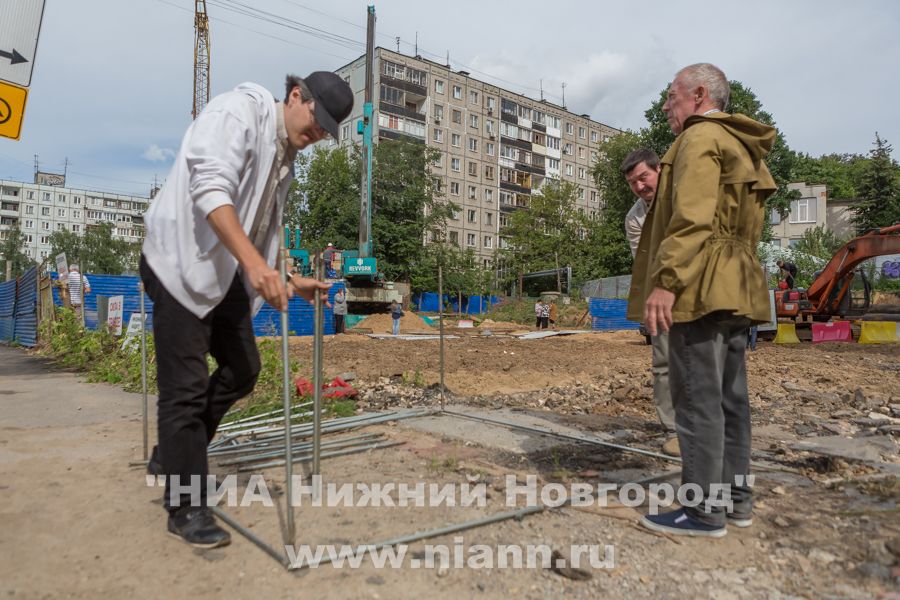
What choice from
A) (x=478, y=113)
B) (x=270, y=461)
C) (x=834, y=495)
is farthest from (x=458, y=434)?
(x=478, y=113)

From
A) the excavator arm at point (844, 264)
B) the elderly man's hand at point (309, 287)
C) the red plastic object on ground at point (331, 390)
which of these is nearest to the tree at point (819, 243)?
the excavator arm at point (844, 264)

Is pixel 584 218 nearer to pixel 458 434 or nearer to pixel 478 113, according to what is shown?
pixel 478 113

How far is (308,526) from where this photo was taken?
7.51ft

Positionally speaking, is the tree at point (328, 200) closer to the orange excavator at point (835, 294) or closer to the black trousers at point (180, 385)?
the orange excavator at point (835, 294)

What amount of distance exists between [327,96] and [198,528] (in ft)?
5.48

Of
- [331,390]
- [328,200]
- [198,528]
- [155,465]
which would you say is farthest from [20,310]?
[328,200]

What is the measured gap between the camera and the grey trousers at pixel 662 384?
159 inches

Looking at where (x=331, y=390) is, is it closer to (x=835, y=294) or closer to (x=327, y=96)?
(x=327, y=96)

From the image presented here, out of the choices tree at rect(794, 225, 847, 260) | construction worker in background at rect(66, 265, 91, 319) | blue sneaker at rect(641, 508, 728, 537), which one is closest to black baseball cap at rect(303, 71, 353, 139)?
blue sneaker at rect(641, 508, 728, 537)

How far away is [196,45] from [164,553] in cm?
6558

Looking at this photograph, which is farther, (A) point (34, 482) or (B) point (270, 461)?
(B) point (270, 461)

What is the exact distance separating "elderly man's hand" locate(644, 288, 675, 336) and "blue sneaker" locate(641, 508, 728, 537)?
73 centimetres

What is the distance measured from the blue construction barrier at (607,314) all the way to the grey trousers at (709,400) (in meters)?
25.0

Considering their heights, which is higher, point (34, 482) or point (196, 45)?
point (196, 45)
